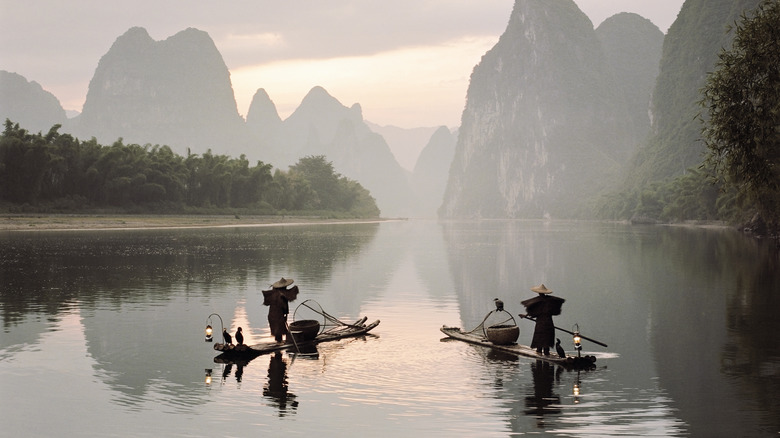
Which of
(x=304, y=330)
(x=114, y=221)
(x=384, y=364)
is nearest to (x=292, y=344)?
(x=304, y=330)

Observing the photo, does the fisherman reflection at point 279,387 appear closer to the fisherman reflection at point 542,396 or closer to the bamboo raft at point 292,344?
the bamboo raft at point 292,344

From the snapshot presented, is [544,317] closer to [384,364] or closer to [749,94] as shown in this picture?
[384,364]

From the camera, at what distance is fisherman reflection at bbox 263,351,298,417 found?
16.0m

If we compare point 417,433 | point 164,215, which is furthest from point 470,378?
point 164,215

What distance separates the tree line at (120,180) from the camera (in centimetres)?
10338

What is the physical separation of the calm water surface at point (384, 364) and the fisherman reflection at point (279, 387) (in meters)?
0.05

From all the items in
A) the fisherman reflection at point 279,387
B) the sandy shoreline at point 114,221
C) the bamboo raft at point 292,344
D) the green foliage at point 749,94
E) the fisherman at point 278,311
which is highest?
the green foliage at point 749,94

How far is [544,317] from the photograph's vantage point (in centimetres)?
2069

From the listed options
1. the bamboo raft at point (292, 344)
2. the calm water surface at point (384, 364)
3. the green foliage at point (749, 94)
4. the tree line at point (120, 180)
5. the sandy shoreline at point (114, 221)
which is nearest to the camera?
the calm water surface at point (384, 364)

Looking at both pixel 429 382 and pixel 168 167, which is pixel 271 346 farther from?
pixel 168 167

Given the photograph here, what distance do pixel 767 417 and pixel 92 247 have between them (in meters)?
57.8

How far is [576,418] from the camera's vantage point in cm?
1508

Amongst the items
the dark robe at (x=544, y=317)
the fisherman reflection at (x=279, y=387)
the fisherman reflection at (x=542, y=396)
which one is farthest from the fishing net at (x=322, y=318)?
the fisherman reflection at (x=542, y=396)

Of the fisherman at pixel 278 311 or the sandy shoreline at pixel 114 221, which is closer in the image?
the fisherman at pixel 278 311
